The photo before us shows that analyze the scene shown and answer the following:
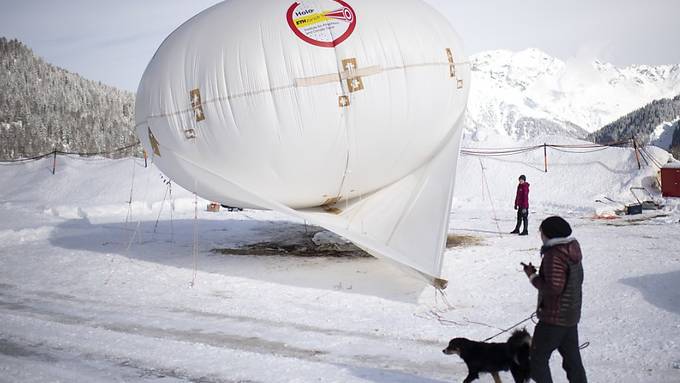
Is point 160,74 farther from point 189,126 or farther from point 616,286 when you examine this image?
A: point 616,286

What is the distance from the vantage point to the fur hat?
4223 millimetres

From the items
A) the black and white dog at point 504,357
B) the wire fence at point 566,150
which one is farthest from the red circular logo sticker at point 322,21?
the wire fence at point 566,150

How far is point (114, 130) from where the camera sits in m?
115

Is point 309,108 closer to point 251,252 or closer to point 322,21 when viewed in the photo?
point 322,21

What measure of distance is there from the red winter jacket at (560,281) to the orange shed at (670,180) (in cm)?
1961

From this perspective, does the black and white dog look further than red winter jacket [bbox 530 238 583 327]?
Yes

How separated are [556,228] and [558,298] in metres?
0.56

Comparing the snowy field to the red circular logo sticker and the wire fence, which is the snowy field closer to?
the red circular logo sticker

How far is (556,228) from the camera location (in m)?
4.24

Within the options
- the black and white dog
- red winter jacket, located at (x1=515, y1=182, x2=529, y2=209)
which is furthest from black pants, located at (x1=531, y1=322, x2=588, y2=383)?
red winter jacket, located at (x1=515, y1=182, x2=529, y2=209)

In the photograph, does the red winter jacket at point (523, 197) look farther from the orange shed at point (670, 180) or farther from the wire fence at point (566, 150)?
the wire fence at point (566, 150)

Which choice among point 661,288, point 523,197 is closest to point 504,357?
point 661,288

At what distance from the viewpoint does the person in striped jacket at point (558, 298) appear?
418 cm

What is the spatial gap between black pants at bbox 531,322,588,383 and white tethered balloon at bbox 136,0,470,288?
373cm
